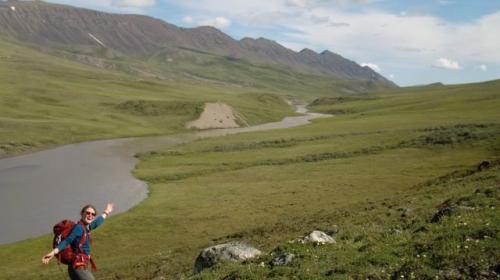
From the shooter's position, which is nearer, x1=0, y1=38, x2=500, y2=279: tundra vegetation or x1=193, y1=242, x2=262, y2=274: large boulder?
x1=0, y1=38, x2=500, y2=279: tundra vegetation

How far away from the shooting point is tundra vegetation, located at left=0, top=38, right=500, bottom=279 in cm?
2050

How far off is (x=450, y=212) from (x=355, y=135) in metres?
95.3

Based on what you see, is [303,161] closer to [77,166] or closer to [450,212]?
[77,166]

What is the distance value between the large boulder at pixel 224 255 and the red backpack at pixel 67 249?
9.11 m

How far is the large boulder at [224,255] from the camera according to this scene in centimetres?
2508

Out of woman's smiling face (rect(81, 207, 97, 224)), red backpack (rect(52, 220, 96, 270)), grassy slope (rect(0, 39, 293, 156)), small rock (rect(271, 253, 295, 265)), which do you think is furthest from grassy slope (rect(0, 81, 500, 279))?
grassy slope (rect(0, 39, 293, 156))

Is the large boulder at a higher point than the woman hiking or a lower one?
lower

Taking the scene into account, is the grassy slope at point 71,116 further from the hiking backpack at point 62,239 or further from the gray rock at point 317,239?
the hiking backpack at point 62,239

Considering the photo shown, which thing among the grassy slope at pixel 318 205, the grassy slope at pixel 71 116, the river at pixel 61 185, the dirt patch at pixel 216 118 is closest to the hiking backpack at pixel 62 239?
the grassy slope at pixel 318 205

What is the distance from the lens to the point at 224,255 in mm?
25266

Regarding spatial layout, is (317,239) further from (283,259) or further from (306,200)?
(306,200)

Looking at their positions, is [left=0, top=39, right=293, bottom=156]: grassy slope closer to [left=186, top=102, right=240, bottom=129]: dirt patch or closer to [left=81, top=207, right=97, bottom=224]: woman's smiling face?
[left=186, top=102, right=240, bottom=129]: dirt patch

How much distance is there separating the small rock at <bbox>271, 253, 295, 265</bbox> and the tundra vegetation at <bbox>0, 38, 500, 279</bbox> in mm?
343

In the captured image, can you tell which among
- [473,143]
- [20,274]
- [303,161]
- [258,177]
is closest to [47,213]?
[20,274]
